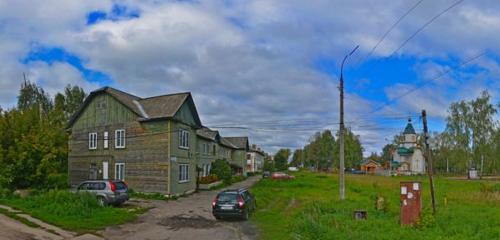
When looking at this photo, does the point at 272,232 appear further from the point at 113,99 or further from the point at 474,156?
the point at 474,156

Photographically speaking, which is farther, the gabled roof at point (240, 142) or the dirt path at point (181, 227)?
the gabled roof at point (240, 142)

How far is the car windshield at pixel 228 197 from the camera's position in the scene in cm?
2252

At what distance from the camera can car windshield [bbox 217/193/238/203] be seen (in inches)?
886

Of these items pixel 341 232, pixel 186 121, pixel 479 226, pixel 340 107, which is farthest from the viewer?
pixel 186 121

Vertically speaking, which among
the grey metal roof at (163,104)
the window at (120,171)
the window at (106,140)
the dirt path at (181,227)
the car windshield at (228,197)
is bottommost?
the dirt path at (181,227)

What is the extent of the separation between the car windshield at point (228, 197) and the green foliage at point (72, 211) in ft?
14.5

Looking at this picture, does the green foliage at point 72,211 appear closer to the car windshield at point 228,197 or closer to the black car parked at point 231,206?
the black car parked at point 231,206

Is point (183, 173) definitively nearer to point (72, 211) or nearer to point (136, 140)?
point (136, 140)

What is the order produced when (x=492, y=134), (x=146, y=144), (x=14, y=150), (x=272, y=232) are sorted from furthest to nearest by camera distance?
(x=492, y=134)
(x=146, y=144)
(x=14, y=150)
(x=272, y=232)

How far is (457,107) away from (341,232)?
235 feet

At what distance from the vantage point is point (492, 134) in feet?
245

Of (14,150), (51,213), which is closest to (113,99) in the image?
(14,150)

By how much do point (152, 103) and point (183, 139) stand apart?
14.0ft

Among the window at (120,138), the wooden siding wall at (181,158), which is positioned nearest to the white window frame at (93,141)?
the window at (120,138)
